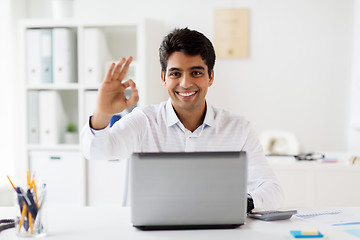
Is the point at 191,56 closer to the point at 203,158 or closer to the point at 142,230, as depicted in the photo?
the point at 203,158

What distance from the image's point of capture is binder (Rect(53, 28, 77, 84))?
2854mm

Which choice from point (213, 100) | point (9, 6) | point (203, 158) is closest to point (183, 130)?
point (203, 158)

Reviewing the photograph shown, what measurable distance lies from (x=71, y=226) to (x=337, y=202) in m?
1.76

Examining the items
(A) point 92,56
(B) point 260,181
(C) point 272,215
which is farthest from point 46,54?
(C) point 272,215

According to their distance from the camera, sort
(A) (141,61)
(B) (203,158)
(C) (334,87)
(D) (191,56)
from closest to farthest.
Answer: (B) (203,158), (D) (191,56), (A) (141,61), (C) (334,87)

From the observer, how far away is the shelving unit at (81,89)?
9.33 ft

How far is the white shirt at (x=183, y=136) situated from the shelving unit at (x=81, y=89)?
1054 mm

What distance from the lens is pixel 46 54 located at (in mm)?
2869

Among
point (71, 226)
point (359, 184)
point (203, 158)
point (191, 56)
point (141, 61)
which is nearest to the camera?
point (203, 158)

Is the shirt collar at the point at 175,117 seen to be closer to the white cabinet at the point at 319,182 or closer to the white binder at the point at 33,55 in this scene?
the white cabinet at the point at 319,182

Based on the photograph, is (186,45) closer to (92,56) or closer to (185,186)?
(185,186)

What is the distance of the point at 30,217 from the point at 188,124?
0.78 meters

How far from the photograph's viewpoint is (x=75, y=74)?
299 centimetres

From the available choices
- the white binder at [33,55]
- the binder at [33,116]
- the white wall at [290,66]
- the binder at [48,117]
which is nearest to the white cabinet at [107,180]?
the binder at [48,117]
